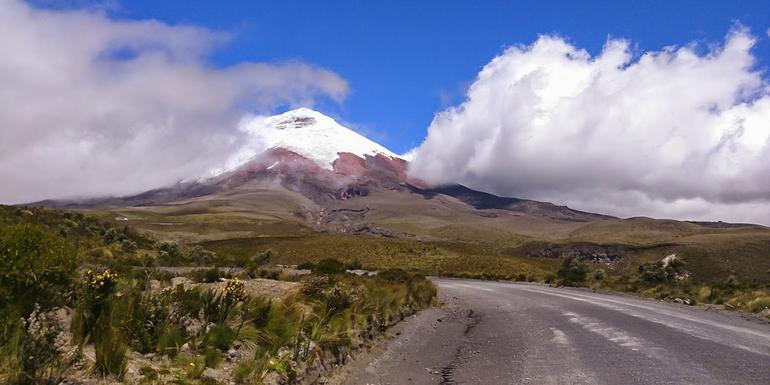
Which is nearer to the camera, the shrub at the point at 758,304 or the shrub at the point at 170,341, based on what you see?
the shrub at the point at 170,341

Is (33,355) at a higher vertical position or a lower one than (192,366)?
higher

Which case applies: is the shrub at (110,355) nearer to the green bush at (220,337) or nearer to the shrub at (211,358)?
the shrub at (211,358)

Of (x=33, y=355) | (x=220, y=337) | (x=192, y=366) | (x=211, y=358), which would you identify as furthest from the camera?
(x=220, y=337)

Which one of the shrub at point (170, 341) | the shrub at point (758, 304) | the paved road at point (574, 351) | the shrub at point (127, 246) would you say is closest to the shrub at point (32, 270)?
the shrub at point (170, 341)

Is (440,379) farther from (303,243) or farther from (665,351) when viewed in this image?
(303,243)

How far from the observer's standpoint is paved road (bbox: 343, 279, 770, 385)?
26.6ft

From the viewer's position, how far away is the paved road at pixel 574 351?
26.6 ft

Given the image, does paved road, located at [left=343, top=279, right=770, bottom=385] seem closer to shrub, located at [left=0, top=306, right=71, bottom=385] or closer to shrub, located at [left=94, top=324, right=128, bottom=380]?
shrub, located at [left=94, top=324, right=128, bottom=380]

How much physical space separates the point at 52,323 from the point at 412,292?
579 inches

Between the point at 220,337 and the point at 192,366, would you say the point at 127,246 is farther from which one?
the point at 192,366

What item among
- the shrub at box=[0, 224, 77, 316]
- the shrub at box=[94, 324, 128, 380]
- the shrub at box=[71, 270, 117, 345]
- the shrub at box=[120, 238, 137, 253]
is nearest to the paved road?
the shrub at box=[94, 324, 128, 380]

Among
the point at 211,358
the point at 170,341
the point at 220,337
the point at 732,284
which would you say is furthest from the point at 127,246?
the point at 732,284

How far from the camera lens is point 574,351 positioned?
10.2 meters

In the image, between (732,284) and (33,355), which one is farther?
(732,284)
